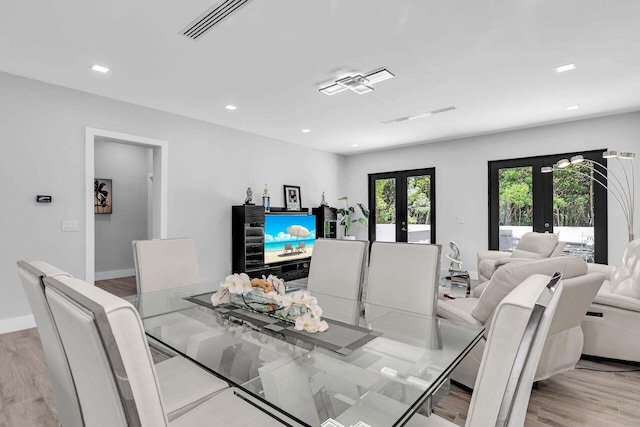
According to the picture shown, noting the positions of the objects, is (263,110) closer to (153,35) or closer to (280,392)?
(153,35)

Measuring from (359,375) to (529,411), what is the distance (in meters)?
1.48

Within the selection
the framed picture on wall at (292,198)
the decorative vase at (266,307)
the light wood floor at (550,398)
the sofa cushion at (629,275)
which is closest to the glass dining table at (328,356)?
the decorative vase at (266,307)

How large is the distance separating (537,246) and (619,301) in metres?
2.04

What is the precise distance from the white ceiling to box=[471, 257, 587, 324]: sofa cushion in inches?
69.4

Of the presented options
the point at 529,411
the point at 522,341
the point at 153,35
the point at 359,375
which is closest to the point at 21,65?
the point at 153,35

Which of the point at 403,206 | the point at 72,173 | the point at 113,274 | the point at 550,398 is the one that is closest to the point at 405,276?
the point at 550,398

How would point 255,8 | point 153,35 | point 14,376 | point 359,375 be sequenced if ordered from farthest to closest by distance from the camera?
point 153,35 < point 14,376 < point 255,8 < point 359,375

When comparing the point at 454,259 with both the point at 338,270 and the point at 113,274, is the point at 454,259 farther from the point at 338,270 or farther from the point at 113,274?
the point at 113,274

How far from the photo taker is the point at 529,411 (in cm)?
203

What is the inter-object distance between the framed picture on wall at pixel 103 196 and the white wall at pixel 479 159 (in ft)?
17.3

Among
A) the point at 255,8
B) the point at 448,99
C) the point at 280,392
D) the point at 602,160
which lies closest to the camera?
the point at 280,392

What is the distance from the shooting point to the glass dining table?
1096 mm

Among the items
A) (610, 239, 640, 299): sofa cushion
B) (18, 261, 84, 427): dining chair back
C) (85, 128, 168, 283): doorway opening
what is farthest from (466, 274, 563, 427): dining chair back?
(85, 128, 168, 283): doorway opening

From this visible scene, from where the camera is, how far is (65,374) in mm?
1058
